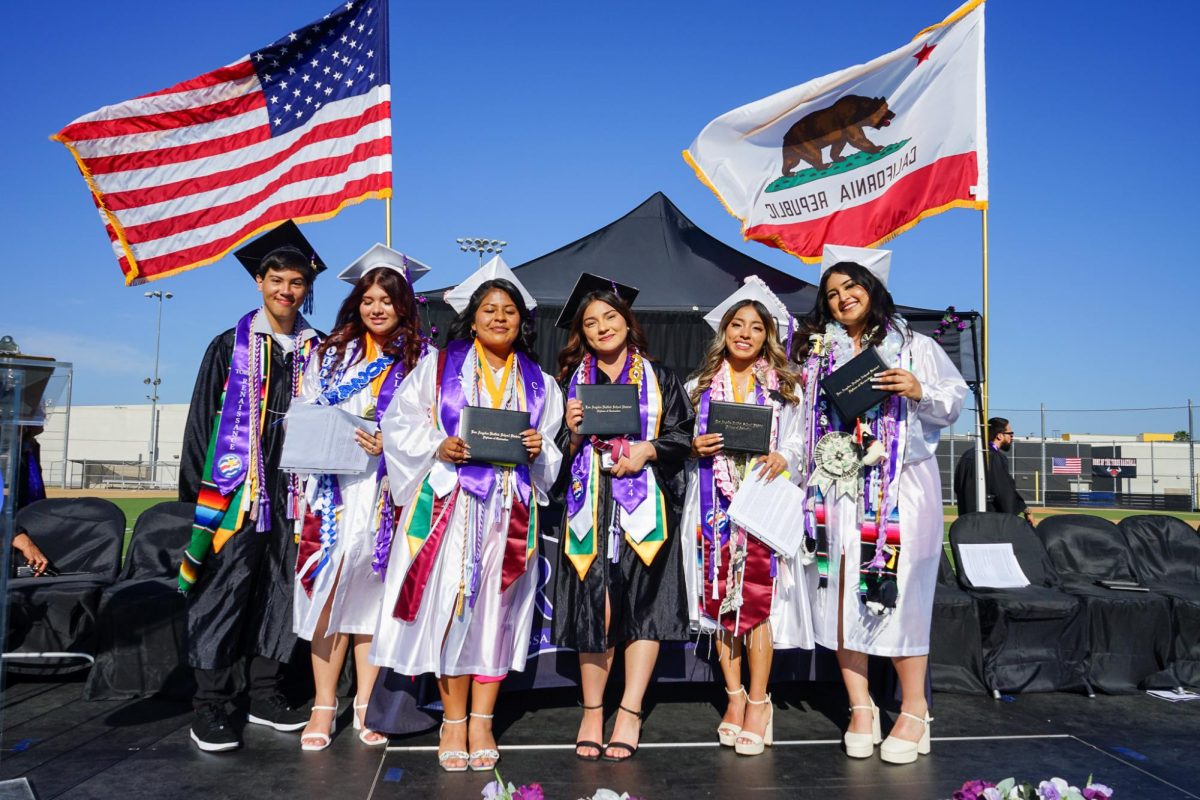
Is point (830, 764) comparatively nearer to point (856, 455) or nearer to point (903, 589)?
point (903, 589)

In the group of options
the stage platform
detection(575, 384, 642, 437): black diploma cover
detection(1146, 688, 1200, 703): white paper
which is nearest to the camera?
the stage platform

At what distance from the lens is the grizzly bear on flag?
7.19 meters

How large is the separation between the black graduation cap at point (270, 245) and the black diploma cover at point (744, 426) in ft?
6.89

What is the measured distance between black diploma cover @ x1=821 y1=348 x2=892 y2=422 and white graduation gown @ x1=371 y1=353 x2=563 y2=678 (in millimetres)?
1241

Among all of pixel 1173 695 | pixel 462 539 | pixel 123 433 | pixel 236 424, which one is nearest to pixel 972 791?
pixel 462 539

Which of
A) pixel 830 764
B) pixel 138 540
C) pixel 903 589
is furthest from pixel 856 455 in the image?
pixel 138 540

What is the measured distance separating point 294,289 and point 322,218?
111 inches

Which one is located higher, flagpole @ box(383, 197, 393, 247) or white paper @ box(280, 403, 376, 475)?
flagpole @ box(383, 197, 393, 247)

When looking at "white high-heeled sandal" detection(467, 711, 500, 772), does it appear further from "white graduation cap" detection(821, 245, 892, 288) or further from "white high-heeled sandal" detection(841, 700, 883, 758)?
"white graduation cap" detection(821, 245, 892, 288)

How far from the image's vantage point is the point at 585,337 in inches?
146

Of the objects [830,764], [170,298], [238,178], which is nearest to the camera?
[830,764]

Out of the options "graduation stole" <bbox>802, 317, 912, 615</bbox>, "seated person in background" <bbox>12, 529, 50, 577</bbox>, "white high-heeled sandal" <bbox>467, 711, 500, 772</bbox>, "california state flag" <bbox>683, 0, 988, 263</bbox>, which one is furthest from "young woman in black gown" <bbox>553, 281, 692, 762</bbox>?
"california state flag" <bbox>683, 0, 988, 263</bbox>

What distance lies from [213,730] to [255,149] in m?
4.61

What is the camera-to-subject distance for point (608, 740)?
12.1ft
